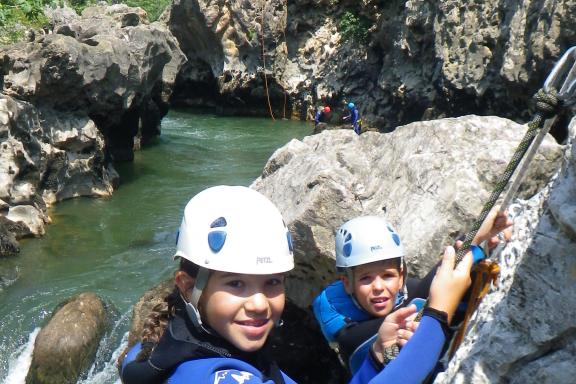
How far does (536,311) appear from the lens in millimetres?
1627

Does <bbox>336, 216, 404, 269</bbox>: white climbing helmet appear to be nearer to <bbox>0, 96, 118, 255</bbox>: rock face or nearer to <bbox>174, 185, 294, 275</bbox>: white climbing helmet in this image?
<bbox>174, 185, 294, 275</bbox>: white climbing helmet

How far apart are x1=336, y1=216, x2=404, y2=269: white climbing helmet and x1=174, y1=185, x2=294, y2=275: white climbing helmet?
2.97 ft

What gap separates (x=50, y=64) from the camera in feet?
41.1

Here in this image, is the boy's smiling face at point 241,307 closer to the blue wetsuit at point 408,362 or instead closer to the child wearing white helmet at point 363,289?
the blue wetsuit at point 408,362

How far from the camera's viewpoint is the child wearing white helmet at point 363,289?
2.67m

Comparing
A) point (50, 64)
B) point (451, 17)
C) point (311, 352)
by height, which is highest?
point (451, 17)

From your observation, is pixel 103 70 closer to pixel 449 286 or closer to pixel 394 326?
pixel 394 326

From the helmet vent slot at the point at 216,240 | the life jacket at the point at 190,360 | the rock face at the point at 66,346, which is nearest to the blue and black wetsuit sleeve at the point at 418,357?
the life jacket at the point at 190,360

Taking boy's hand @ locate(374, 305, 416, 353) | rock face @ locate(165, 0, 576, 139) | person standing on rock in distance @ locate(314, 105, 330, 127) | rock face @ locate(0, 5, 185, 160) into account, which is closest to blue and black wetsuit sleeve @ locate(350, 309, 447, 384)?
boy's hand @ locate(374, 305, 416, 353)

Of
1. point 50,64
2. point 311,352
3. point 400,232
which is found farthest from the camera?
point 50,64

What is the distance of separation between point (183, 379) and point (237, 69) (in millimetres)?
24476

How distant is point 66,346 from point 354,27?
18270mm

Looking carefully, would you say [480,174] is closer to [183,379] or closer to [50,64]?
[183,379]

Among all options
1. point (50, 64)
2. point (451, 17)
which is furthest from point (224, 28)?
point (50, 64)
